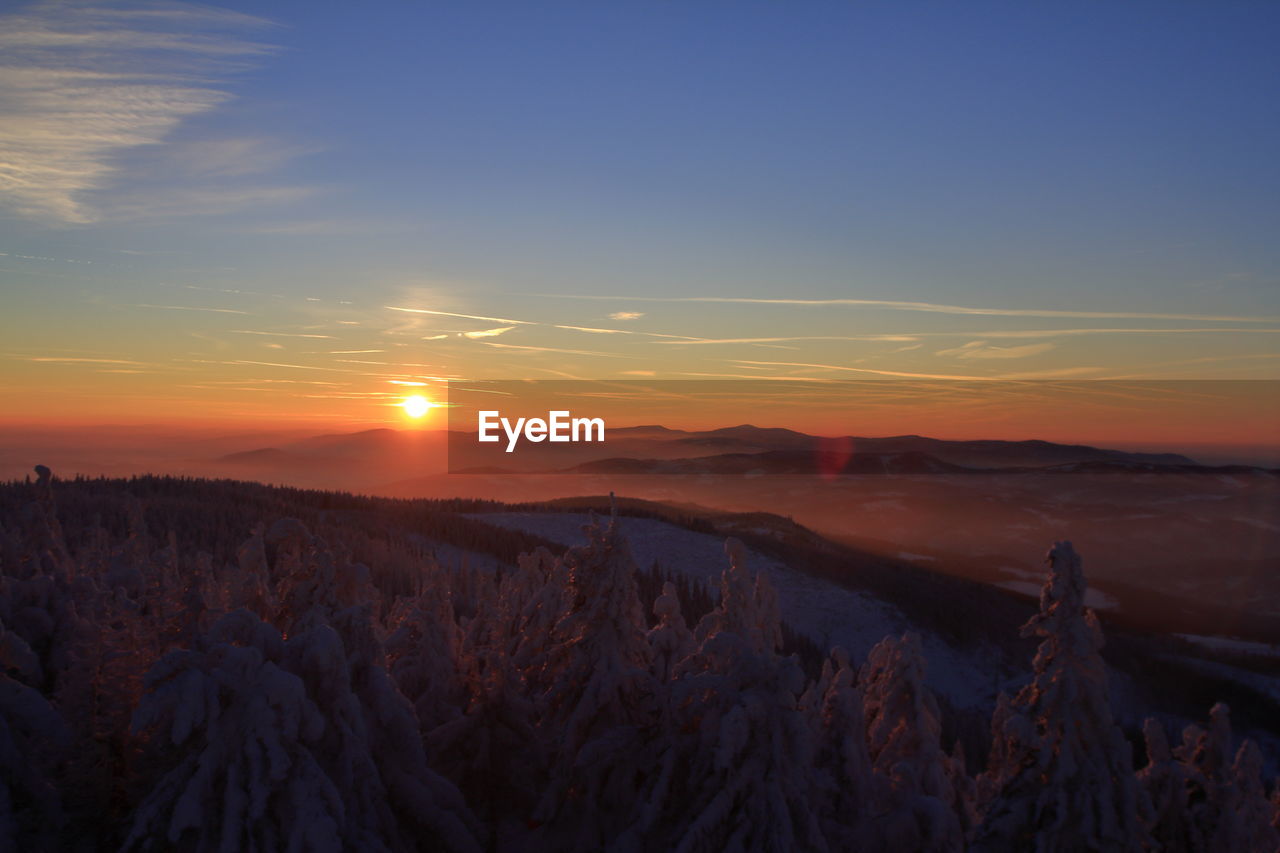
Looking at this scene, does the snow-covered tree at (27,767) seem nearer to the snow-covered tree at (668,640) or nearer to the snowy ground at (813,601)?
the snow-covered tree at (668,640)

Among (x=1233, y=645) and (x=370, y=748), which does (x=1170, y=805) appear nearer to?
(x=370, y=748)

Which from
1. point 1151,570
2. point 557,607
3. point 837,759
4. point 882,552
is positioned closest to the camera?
point 837,759

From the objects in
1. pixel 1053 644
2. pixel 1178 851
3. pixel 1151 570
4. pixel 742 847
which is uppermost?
pixel 1053 644

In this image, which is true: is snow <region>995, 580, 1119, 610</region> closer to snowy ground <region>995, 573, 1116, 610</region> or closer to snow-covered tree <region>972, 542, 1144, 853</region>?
snowy ground <region>995, 573, 1116, 610</region>

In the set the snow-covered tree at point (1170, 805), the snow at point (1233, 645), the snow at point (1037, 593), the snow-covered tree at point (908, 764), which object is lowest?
the snow at point (1233, 645)

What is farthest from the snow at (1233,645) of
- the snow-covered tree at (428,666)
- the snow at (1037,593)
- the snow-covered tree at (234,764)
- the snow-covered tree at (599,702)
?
the snow-covered tree at (234,764)

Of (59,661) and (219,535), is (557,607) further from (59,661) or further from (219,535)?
(219,535)

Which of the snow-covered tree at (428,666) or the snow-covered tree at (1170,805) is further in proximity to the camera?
the snow-covered tree at (428,666)

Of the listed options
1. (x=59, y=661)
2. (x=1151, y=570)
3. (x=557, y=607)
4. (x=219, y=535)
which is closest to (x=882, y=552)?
(x=1151, y=570)
